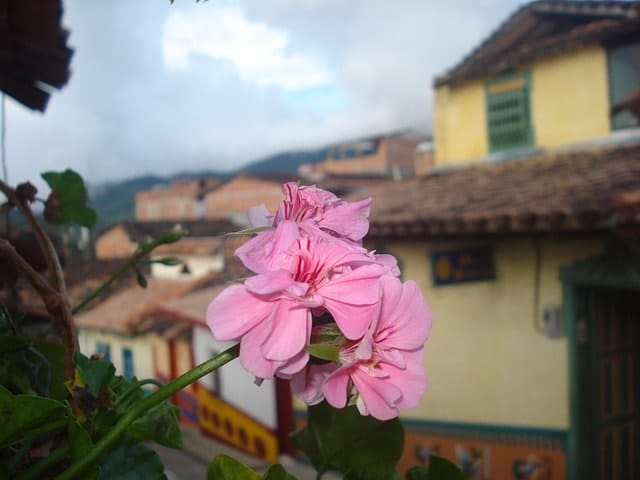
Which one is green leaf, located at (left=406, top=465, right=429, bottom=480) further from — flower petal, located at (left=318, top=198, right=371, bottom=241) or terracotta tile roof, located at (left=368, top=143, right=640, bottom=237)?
terracotta tile roof, located at (left=368, top=143, right=640, bottom=237)

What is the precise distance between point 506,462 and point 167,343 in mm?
6344

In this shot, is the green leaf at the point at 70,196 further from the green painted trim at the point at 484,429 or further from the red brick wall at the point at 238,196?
the red brick wall at the point at 238,196

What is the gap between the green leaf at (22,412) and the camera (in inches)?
14.3

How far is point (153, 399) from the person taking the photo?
1.23 ft

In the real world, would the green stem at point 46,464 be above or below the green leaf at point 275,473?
above

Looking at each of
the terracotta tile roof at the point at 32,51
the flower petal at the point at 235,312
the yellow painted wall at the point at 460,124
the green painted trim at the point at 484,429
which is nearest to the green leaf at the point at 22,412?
the flower petal at the point at 235,312

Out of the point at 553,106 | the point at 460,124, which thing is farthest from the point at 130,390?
the point at 460,124

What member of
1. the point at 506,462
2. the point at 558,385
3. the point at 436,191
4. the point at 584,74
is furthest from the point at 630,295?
the point at 584,74

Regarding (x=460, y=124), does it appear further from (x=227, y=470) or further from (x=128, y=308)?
(x=227, y=470)

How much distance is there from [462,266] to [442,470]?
14.8ft

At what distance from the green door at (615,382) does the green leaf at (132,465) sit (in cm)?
453

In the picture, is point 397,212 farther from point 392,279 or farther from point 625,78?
point 392,279

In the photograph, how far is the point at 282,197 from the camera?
0.46 metres

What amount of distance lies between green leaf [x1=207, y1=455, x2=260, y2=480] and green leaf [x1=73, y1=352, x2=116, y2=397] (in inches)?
3.9
